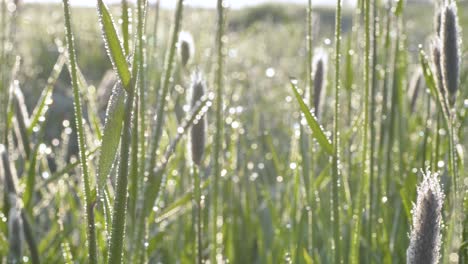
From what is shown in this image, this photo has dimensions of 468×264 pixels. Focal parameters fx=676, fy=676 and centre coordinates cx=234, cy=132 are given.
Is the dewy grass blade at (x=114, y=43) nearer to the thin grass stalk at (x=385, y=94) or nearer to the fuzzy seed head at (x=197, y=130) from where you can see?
the fuzzy seed head at (x=197, y=130)

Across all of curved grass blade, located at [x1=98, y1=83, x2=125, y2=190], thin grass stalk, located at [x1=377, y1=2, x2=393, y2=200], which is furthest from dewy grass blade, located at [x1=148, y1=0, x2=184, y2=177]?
thin grass stalk, located at [x1=377, y1=2, x2=393, y2=200]

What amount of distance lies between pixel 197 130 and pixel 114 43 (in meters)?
0.33

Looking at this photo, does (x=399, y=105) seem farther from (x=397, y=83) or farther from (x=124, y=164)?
(x=124, y=164)

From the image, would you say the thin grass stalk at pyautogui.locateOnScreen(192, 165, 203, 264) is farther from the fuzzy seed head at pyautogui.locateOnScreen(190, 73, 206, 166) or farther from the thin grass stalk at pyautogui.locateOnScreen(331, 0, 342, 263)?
the thin grass stalk at pyautogui.locateOnScreen(331, 0, 342, 263)

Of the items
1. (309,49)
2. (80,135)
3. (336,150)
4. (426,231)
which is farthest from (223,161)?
(426,231)

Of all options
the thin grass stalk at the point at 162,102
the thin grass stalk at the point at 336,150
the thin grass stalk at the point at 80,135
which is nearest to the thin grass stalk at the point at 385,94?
the thin grass stalk at the point at 336,150

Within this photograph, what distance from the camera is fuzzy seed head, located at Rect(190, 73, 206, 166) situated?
3.06ft

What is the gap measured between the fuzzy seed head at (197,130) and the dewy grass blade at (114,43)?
31 centimetres

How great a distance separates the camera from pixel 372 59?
957mm

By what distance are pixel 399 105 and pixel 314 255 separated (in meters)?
0.51

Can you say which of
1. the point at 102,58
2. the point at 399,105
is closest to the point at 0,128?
the point at 399,105

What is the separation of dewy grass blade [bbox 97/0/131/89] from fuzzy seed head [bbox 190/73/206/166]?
31 centimetres

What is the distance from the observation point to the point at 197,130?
933mm

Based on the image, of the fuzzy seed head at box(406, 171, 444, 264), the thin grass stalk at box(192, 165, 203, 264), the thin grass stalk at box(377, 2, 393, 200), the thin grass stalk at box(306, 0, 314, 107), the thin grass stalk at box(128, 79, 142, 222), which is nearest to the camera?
the fuzzy seed head at box(406, 171, 444, 264)
